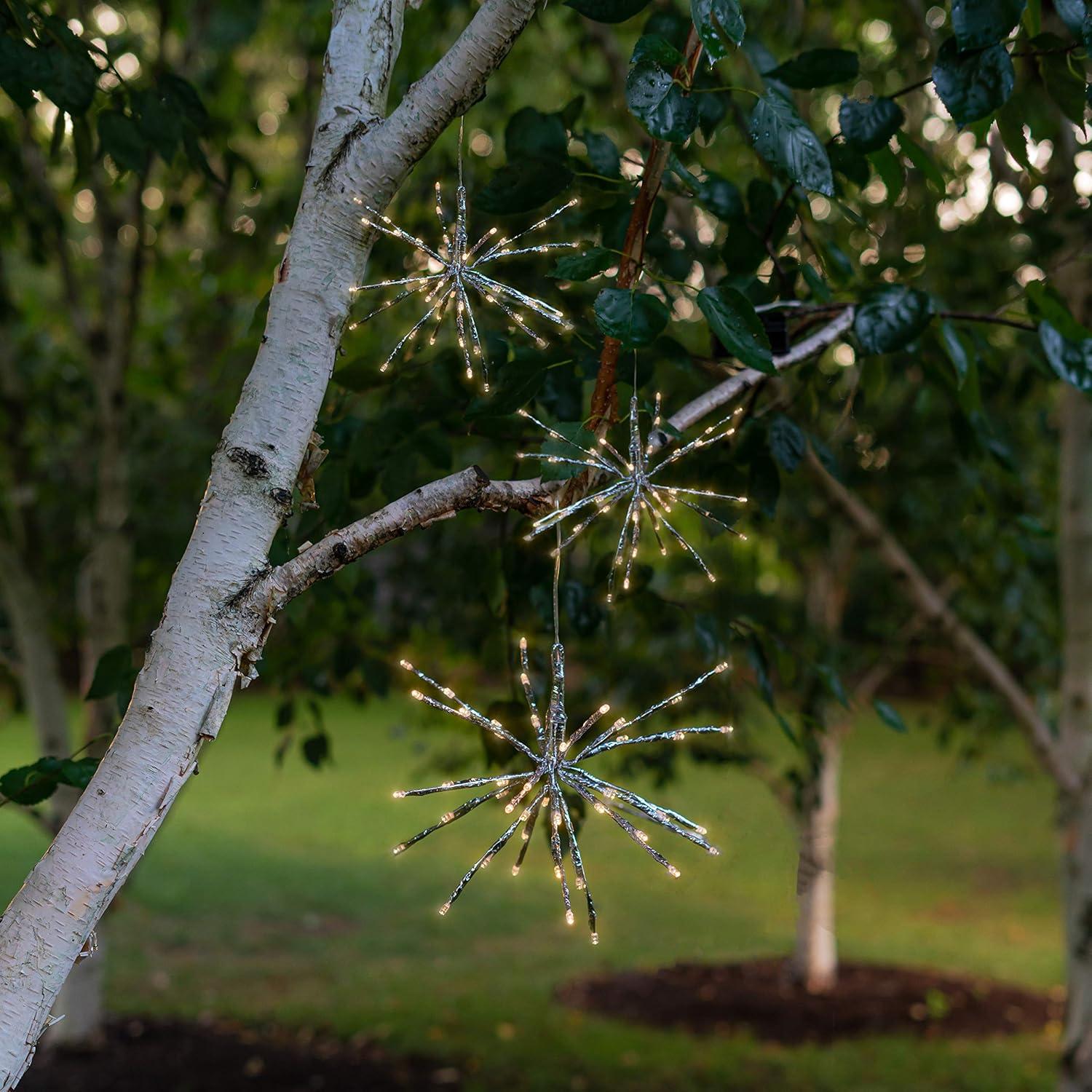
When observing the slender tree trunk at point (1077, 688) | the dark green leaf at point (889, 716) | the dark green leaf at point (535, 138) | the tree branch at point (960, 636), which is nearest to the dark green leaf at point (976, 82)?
the dark green leaf at point (535, 138)

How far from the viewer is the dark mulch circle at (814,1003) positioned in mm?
5727

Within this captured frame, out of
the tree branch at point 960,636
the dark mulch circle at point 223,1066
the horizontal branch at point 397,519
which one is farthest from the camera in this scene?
the dark mulch circle at point 223,1066

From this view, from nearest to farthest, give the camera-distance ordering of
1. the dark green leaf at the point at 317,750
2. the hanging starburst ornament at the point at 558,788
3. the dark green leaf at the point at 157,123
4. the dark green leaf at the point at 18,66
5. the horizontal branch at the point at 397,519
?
the hanging starburst ornament at the point at 558,788, the horizontal branch at the point at 397,519, the dark green leaf at the point at 18,66, the dark green leaf at the point at 157,123, the dark green leaf at the point at 317,750

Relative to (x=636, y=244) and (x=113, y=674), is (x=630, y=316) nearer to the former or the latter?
(x=636, y=244)

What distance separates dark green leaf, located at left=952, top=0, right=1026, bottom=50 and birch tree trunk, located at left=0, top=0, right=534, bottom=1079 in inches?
20.9

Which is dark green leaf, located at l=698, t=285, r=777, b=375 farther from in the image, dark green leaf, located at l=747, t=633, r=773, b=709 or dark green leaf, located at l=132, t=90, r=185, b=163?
dark green leaf, located at l=132, t=90, r=185, b=163

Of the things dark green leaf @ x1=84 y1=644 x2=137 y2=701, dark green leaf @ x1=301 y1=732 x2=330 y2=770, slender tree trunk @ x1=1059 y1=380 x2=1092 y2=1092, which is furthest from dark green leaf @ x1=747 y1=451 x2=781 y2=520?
slender tree trunk @ x1=1059 y1=380 x2=1092 y2=1092

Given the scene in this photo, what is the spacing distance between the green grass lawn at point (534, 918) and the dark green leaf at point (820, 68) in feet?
5.01

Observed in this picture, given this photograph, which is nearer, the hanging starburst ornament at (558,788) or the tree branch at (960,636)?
the hanging starburst ornament at (558,788)

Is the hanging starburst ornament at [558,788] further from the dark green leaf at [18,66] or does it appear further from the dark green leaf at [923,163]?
the dark green leaf at [18,66]

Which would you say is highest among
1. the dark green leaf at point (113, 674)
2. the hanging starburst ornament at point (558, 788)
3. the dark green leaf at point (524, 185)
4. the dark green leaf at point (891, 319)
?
the dark green leaf at point (524, 185)

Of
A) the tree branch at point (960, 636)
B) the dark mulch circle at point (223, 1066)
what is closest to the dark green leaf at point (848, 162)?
the tree branch at point (960, 636)

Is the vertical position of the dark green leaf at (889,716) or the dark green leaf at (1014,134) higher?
the dark green leaf at (1014,134)

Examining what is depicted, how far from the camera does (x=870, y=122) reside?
5.04ft
